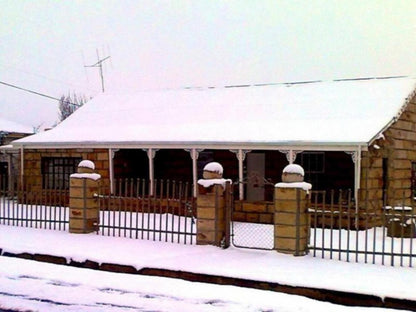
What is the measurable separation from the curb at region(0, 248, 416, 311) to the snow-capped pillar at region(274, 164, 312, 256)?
66.3 inches

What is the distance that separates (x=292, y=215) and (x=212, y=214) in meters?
1.56

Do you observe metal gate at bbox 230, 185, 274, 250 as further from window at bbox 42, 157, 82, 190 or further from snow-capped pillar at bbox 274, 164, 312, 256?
window at bbox 42, 157, 82, 190

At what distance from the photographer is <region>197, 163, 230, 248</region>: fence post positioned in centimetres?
1018

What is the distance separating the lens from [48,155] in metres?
18.9

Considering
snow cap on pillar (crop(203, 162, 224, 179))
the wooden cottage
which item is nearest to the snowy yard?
snow cap on pillar (crop(203, 162, 224, 179))

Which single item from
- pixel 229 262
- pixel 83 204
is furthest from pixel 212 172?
pixel 83 204

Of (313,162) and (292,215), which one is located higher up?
(313,162)

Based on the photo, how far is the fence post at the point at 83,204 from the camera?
11641 millimetres

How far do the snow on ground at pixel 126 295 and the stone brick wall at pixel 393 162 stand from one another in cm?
719

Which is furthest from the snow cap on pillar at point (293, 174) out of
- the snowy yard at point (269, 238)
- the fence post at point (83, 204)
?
the fence post at point (83, 204)

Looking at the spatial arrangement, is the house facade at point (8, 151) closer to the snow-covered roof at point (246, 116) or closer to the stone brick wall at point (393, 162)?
the snow-covered roof at point (246, 116)

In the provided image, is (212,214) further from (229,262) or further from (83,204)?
(83,204)

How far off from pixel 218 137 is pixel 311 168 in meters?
2.87

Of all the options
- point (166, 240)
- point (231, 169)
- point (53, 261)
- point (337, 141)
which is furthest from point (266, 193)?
point (53, 261)
